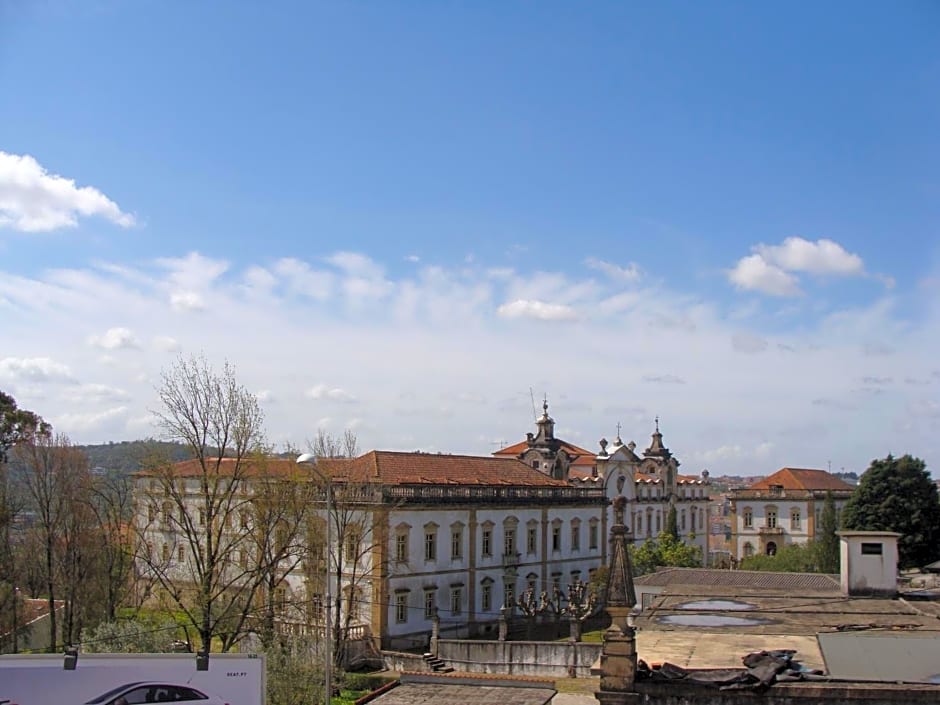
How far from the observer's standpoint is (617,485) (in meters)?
66.1

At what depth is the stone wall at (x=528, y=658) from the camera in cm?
3253

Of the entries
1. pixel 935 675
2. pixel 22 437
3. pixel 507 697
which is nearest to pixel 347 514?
pixel 22 437

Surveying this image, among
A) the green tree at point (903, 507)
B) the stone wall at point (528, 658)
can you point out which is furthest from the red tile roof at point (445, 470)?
the green tree at point (903, 507)

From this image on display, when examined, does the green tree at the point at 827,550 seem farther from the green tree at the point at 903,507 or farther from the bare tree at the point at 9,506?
the bare tree at the point at 9,506

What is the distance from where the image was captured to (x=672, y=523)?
235 ft

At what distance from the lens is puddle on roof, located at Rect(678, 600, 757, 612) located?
2324 cm

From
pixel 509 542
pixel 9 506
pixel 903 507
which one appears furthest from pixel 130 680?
pixel 903 507

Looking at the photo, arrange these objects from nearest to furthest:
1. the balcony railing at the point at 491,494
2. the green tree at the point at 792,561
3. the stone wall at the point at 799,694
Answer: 1. the stone wall at the point at 799,694
2. the balcony railing at the point at 491,494
3. the green tree at the point at 792,561

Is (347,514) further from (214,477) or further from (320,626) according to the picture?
(214,477)

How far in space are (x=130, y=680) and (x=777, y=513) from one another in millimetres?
67139

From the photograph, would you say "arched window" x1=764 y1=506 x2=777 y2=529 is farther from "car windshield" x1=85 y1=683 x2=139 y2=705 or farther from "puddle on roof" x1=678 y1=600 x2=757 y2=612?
"car windshield" x1=85 y1=683 x2=139 y2=705

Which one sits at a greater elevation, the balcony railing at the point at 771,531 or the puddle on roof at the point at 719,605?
the puddle on roof at the point at 719,605

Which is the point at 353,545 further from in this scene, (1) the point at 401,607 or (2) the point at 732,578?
(2) the point at 732,578

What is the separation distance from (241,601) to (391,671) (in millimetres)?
6450
